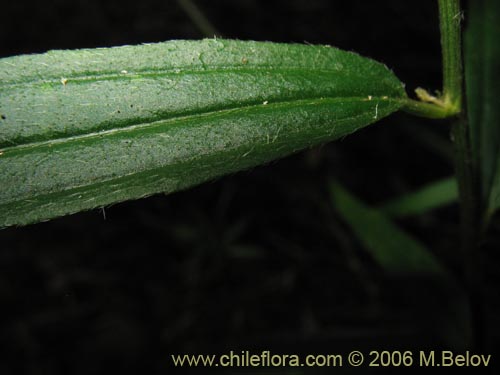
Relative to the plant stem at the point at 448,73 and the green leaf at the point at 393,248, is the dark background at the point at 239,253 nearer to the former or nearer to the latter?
the green leaf at the point at 393,248

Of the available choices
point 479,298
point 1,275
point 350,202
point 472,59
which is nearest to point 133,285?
point 1,275

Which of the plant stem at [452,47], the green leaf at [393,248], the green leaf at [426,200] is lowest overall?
the green leaf at [393,248]

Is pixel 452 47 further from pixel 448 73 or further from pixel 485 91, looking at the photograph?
pixel 485 91

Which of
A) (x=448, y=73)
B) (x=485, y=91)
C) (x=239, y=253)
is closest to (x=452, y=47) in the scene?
(x=448, y=73)

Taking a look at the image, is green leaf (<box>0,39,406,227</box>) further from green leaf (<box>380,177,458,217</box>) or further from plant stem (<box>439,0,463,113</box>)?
green leaf (<box>380,177,458,217</box>)

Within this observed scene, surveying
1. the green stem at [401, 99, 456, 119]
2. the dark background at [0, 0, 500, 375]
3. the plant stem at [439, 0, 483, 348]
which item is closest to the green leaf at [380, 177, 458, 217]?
the dark background at [0, 0, 500, 375]

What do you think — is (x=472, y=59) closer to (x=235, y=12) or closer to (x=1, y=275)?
(x=235, y=12)

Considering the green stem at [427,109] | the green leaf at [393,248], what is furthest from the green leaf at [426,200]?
the green stem at [427,109]
